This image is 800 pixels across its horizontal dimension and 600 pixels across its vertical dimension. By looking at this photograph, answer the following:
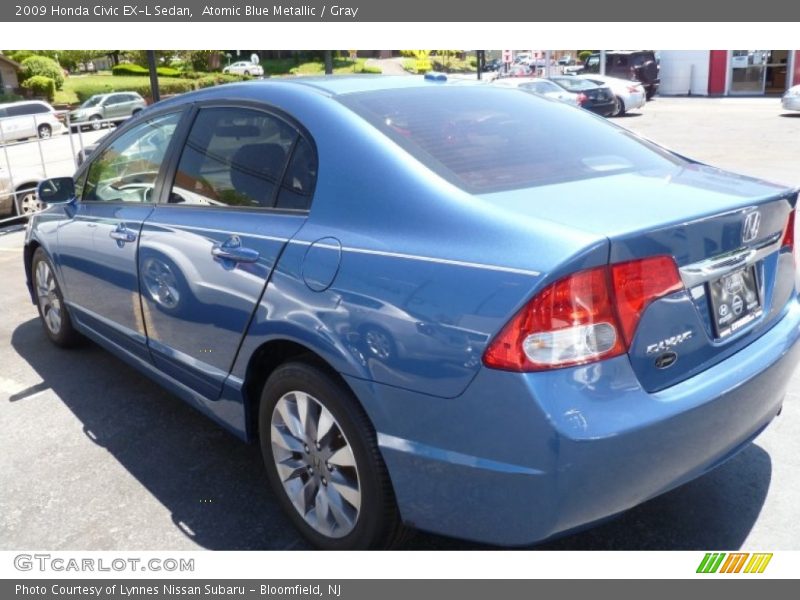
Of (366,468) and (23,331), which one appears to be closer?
(366,468)

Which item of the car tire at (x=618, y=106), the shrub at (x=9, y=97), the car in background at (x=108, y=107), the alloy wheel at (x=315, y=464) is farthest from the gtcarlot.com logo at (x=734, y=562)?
the shrub at (x=9, y=97)

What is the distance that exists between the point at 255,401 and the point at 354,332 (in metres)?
0.85

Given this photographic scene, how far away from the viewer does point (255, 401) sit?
302 centimetres

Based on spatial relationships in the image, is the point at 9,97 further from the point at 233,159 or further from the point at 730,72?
the point at 233,159

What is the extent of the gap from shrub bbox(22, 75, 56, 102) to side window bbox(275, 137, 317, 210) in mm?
49071

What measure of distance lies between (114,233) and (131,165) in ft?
1.39

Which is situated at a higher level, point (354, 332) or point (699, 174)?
point (699, 174)

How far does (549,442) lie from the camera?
200cm

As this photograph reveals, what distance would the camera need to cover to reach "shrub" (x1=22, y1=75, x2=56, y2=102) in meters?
45.2

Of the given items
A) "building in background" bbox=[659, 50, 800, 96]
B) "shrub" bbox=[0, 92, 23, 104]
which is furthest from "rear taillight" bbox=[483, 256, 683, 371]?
"shrub" bbox=[0, 92, 23, 104]

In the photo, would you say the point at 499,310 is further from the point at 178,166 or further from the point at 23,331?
the point at 23,331

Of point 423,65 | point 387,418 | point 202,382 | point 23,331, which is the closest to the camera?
point 387,418

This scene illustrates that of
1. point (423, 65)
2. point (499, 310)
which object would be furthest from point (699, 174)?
point (423, 65)

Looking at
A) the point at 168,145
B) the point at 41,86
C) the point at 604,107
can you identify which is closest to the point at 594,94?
the point at 604,107
